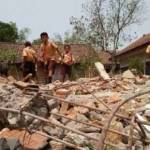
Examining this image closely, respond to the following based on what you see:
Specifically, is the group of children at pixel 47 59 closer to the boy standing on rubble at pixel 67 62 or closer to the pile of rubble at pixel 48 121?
the boy standing on rubble at pixel 67 62

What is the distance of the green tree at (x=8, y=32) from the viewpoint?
160 feet

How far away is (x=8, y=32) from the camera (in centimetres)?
4984

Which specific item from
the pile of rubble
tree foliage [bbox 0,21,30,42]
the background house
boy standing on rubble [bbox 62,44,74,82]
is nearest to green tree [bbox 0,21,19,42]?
tree foliage [bbox 0,21,30,42]

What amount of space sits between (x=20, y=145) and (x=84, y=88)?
473 centimetres

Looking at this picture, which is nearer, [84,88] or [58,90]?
[58,90]

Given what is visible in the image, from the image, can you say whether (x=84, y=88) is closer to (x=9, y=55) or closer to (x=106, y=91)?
(x=106, y=91)

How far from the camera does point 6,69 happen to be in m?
16.3

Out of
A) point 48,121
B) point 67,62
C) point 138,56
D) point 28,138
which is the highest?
point 138,56

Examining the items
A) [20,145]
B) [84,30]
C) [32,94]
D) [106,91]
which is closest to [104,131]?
[20,145]

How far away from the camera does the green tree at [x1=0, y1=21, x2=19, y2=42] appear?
160 ft

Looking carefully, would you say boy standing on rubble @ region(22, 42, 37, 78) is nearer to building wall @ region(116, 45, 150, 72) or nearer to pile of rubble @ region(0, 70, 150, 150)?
pile of rubble @ region(0, 70, 150, 150)

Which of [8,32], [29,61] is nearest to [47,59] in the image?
[29,61]

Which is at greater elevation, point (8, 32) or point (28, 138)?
point (8, 32)

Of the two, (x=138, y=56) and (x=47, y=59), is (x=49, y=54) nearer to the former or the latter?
(x=47, y=59)
